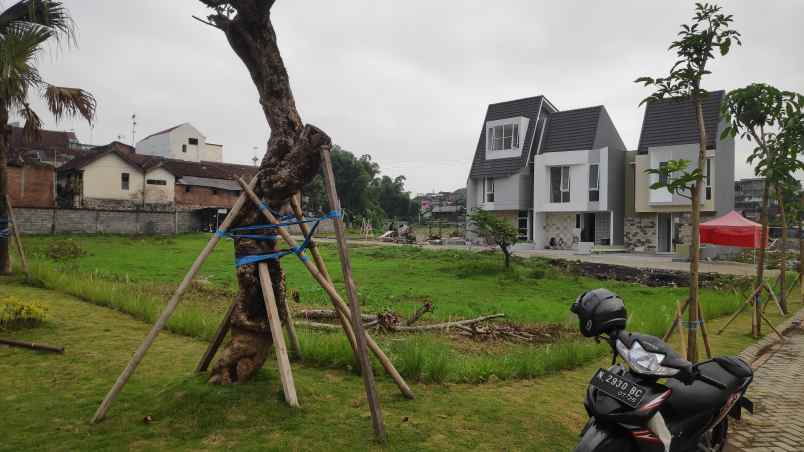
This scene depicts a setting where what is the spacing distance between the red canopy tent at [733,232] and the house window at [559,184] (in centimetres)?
1230

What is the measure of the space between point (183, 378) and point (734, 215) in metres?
21.2

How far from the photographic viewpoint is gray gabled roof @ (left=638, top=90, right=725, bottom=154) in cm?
2733

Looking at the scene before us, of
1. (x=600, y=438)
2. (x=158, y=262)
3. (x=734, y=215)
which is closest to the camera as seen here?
(x=600, y=438)

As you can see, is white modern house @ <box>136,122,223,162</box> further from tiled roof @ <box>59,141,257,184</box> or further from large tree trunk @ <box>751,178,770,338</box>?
large tree trunk @ <box>751,178,770,338</box>

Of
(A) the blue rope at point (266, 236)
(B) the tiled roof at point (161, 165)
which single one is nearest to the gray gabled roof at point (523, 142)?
(B) the tiled roof at point (161, 165)

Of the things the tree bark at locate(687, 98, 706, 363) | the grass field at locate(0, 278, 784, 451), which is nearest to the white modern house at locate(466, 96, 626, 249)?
the tree bark at locate(687, 98, 706, 363)

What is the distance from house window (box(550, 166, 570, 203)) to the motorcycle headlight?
3067 cm

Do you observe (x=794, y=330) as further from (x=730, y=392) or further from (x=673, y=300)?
(x=730, y=392)

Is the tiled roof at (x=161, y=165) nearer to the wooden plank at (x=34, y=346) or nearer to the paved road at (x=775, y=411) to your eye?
the wooden plank at (x=34, y=346)

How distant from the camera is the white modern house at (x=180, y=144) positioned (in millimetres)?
53031

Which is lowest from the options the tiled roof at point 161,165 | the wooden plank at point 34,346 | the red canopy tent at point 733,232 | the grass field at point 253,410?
the grass field at point 253,410

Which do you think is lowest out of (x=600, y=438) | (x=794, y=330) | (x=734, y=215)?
(x=794, y=330)

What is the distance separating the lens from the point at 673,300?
12633 millimetres

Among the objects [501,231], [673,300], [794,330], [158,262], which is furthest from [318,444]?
[158,262]
